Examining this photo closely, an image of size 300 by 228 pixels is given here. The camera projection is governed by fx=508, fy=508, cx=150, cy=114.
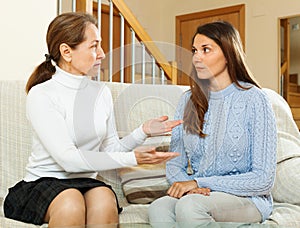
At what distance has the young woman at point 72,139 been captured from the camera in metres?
1.51

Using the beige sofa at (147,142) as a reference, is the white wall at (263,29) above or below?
above

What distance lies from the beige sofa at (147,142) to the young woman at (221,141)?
2.6 inches

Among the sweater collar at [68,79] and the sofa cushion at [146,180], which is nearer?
the sofa cushion at [146,180]

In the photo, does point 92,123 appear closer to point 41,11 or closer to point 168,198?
point 168,198

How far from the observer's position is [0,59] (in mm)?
2543

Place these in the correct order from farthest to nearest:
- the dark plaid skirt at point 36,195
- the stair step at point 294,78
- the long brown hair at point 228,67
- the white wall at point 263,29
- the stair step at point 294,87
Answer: the stair step at point 294,78 < the stair step at point 294,87 < the white wall at point 263,29 < the long brown hair at point 228,67 < the dark plaid skirt at point 36,195

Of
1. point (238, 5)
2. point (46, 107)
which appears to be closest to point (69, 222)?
point (46, 107)

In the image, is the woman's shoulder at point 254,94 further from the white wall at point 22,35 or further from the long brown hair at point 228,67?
the white wall at point 22,35

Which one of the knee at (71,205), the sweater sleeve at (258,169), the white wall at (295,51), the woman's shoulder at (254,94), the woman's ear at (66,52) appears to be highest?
the white wall at (295,51)

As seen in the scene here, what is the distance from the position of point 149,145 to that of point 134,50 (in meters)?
0.29

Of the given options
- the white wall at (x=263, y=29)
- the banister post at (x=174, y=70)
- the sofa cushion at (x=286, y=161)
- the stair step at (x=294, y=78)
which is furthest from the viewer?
the stair step at (x=294, y=78)

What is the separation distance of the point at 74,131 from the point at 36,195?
9.0 inches

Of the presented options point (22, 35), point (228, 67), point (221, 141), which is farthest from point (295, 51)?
point (221, 141)

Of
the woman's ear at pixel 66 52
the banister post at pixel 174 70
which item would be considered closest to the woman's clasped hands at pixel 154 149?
the banister post at pixel 174 70
